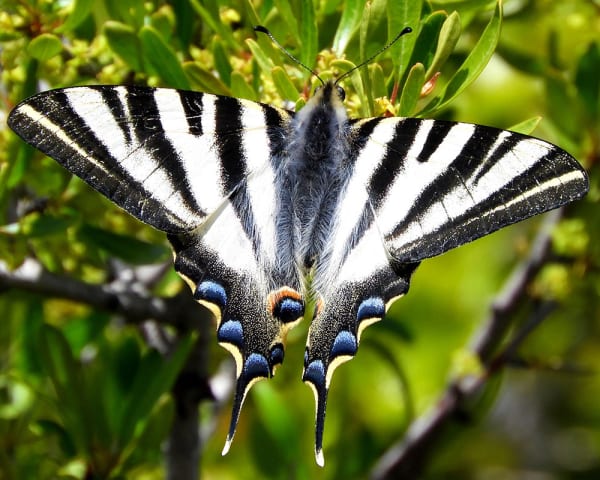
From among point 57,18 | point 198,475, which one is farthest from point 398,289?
point 57,18

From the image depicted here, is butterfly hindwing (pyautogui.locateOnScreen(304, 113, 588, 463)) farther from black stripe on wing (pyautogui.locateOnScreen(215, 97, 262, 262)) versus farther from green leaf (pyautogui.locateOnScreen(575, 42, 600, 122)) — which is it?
green leaf (pyautogui.locateOnScreen(575, 42, 600, 122))

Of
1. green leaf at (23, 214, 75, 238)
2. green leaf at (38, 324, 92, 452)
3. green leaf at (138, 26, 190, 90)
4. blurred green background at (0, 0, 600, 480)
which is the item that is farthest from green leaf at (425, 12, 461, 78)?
green leaf at (38, 324, 92, 452)

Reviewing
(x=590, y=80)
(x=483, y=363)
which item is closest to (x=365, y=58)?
(x=590, y=80)

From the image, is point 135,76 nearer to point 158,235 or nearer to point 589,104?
point 158,235

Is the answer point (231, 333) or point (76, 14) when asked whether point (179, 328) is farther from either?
point (76, 14)

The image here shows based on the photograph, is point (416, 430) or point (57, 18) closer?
point (57, 18)

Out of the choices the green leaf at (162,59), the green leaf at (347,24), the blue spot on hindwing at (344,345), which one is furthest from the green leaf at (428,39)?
the blue spot on hindwing at (344,345)
